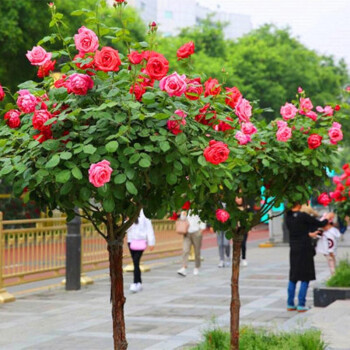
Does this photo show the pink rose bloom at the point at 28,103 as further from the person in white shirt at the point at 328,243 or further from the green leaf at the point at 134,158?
the person in white shirt at the point at 328,243

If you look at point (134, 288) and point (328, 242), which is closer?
point (134, 288)

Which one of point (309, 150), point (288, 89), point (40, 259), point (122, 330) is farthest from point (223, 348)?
point (288, 89)

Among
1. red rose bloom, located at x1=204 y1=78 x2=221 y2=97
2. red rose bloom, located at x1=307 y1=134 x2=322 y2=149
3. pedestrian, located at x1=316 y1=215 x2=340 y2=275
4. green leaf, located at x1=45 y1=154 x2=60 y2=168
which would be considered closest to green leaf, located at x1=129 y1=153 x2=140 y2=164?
green leaf, located at x1=45 y1=154 x2=60 y2=168

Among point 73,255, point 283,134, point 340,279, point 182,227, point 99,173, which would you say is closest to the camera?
point 99,173

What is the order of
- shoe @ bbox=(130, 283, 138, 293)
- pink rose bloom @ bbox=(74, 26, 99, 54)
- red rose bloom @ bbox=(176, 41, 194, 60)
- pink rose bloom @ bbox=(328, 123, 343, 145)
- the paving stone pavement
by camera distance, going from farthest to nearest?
1. shoe @ bbox=(130, 283, 138, 293)
2. the paving stone pavement
3. pink rose bloom @ bbox=(328, 123, 343, 145)
4. red rose bloom @ bbox=(176, 41, 194, 60)
5. pink rose bloom @ bbox=(74, 26, 99, 54)

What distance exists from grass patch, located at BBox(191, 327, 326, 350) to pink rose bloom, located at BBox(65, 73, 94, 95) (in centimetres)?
381

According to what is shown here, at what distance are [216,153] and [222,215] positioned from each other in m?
2.78

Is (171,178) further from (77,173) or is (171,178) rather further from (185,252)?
(185,252)

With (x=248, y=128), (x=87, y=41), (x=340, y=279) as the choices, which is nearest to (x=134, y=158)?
(x=87, y=41)

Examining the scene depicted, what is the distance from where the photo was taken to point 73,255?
52.4 ft

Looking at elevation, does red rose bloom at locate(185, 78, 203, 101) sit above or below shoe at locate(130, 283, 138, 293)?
above

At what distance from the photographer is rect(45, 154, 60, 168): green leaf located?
466 centimetres

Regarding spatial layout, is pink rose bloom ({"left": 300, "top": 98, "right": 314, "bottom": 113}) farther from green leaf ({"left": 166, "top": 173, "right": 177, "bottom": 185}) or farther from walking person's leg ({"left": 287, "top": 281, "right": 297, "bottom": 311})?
walking person's leg ({"left": 287, "top": 281, "right": 297, "bottom": 311})

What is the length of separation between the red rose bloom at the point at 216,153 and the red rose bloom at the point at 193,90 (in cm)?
46
